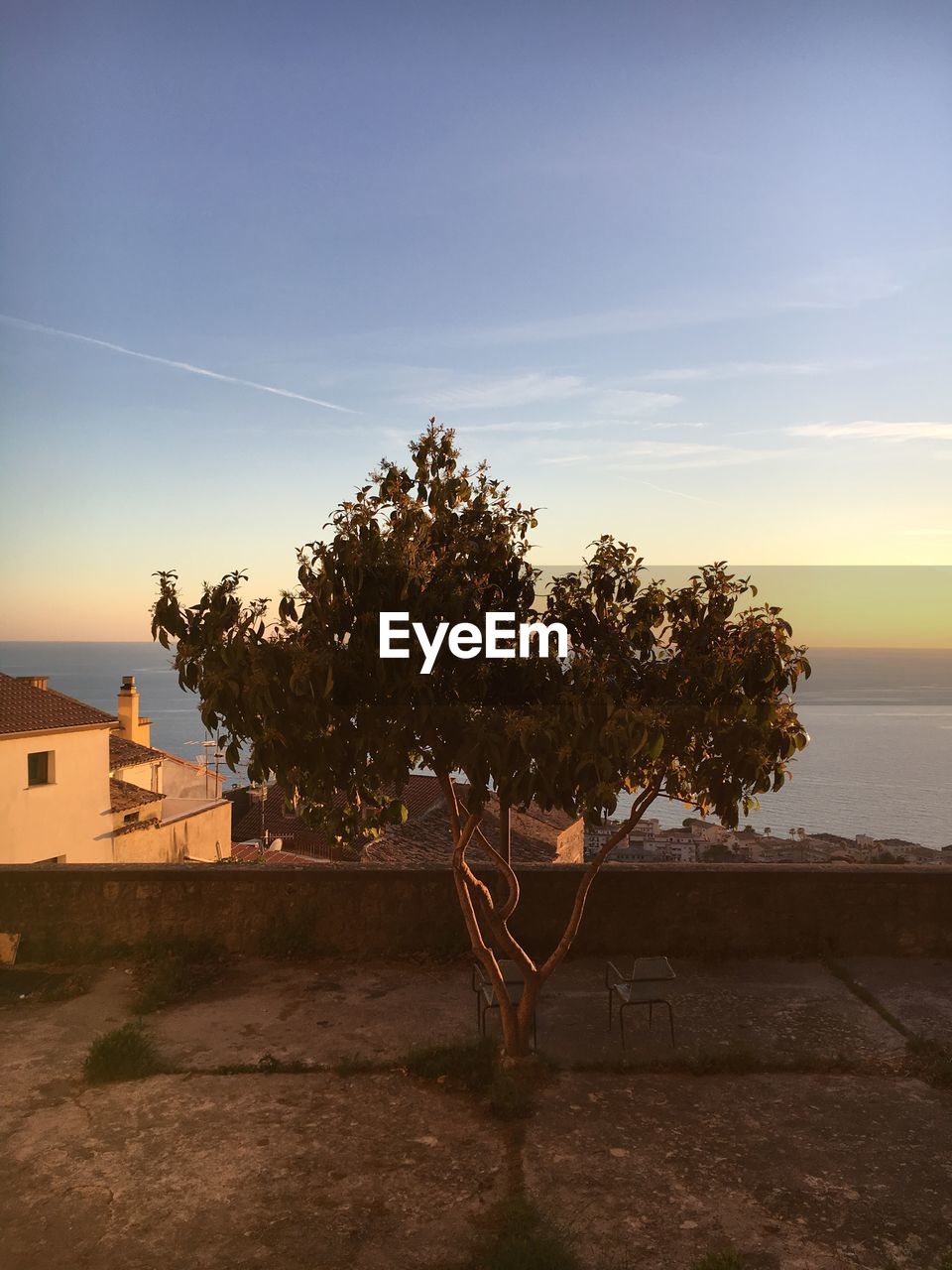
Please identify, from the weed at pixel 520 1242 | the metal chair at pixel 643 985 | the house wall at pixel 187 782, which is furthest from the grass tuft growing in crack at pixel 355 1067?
the house wall at pixel 187 782

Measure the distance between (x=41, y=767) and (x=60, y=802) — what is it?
1369 millimetres

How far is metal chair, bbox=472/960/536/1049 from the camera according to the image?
7.15 meters

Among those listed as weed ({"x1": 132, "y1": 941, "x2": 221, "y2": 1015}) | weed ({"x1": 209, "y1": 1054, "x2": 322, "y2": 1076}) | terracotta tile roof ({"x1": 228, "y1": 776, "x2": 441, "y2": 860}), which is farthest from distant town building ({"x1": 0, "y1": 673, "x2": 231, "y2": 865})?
weed ({"x1": 209, "y1": 1054, "x2": 322, "y2": 1076})

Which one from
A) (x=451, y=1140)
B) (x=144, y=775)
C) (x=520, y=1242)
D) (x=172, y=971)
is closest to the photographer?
(x=520, y=1242)

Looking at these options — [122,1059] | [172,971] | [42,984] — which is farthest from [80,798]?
[122,1059]

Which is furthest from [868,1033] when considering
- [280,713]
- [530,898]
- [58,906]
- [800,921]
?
[58,906]

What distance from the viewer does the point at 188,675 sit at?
20.7 ft

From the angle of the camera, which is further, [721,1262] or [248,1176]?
[248,1176]

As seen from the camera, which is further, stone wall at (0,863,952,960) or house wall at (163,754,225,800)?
house wall at (163,754,225,800)

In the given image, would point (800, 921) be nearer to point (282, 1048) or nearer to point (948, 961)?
point (948, 961)

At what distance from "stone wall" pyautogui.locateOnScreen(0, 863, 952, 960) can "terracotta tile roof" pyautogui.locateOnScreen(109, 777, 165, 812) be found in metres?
27.3

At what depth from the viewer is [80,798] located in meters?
33.1

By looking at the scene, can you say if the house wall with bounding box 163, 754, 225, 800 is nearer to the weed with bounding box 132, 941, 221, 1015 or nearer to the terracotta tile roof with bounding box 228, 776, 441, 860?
the terracotta tile roof with bounding box 228, 776, 441, 860

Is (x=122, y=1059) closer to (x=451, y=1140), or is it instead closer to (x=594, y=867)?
(x=451, y=1140)
